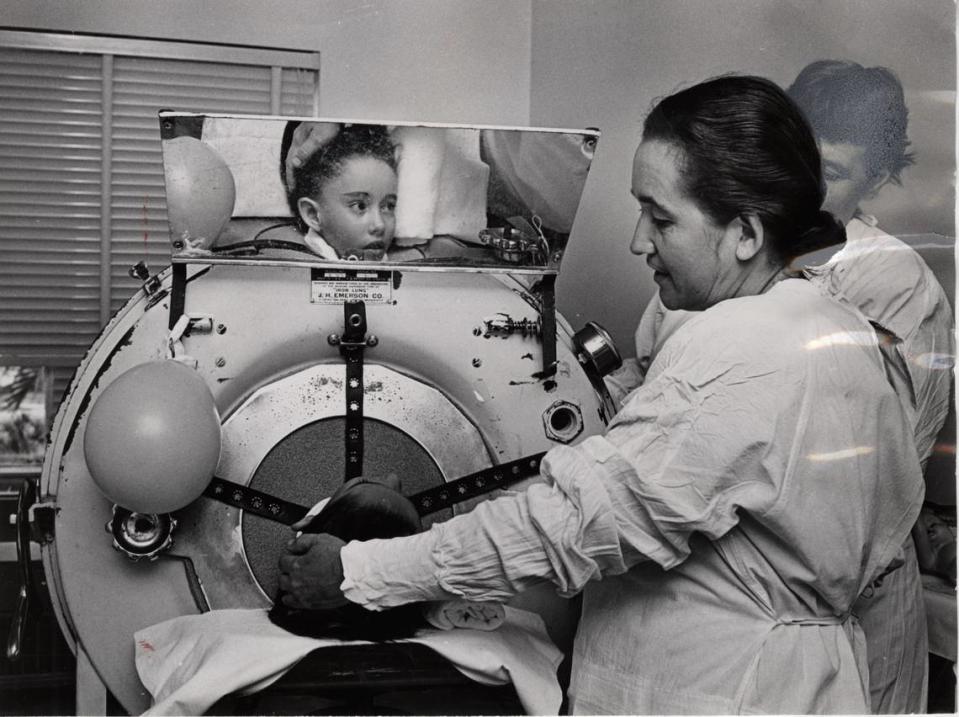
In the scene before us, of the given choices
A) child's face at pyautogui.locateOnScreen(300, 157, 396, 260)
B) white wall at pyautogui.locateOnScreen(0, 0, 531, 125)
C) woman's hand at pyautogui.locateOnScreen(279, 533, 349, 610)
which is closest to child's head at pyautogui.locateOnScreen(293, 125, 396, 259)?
child's face at pyautogui.locateOnScreen(300, 157, 396, 260)

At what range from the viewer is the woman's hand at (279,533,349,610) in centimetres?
121

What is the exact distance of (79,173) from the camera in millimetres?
1377

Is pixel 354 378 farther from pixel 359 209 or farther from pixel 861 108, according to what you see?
pixel 861 108

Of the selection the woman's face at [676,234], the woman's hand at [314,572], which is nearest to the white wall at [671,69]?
the woman's face at [676,234]

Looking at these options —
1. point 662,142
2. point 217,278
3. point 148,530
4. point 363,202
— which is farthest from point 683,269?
point 148,530

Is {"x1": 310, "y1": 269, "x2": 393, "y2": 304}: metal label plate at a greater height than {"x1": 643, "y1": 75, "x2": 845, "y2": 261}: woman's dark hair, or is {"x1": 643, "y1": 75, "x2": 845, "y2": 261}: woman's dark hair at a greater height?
{"x1": 643, "y1": 75, "x2": 845, "y2": 261}: woman's dark hair

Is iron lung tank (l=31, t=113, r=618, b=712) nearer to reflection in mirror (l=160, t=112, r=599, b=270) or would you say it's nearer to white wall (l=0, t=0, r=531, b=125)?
reflection in mirror (l=160, t=112, r=599, b=270)

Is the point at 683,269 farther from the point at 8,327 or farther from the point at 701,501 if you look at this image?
the point at 8,327

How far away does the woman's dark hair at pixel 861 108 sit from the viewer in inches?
51.9

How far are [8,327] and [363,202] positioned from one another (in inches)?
21.8

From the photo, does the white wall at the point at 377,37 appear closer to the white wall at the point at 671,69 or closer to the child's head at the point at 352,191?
the white wall at the point at 671,69

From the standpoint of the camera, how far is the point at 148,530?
135 centimetres

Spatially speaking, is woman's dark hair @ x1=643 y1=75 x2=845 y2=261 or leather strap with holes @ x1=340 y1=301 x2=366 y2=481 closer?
woman's dark hair @ x1=643 y1=75 x2=845 y2=261

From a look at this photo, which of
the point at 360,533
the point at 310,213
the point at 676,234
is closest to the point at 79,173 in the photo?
the point at 310,213
